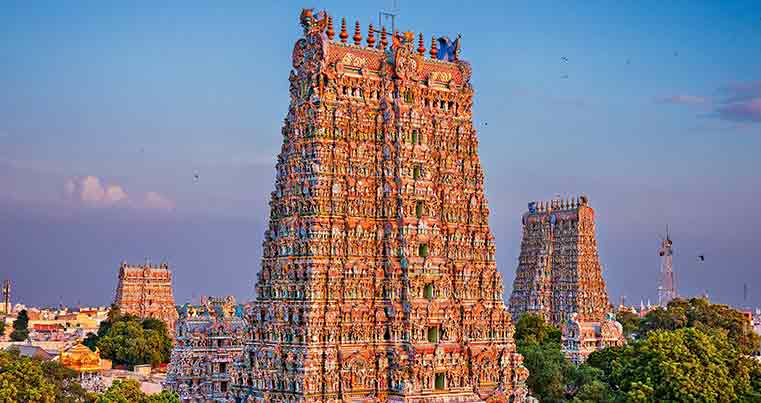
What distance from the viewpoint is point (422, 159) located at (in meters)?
55.3

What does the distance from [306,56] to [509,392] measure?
19.6 metres

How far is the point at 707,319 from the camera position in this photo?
9981 cm

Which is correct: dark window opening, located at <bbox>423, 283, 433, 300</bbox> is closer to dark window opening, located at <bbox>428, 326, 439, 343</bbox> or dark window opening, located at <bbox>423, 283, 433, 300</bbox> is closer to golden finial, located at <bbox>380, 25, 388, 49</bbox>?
dark window opening, located at <bbox>428, 326, 439, 343</bbox>

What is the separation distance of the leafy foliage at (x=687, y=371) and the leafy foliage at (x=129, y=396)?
81.8 feet

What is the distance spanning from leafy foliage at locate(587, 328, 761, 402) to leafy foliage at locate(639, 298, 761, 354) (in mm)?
31594

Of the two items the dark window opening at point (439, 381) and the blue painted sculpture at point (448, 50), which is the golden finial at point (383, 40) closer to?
the blue painted sculpture at point (448, 50)

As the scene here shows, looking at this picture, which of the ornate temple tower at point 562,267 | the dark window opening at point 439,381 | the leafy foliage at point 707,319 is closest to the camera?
the dark window opening at point 439,381

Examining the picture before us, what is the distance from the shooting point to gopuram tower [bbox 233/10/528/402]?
51.4 m

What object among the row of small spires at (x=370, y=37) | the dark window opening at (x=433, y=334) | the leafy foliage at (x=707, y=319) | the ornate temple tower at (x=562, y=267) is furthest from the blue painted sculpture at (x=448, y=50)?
the ornate temple tower at (x=562, y=267)

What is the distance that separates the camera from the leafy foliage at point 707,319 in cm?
9774

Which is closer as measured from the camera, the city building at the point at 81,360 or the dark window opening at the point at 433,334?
the dark window opening at the point at 433,334

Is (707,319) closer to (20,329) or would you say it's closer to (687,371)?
(687,371)

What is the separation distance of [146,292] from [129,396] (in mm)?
80046

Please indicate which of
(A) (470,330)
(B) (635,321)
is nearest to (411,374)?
(A) (470,330)
